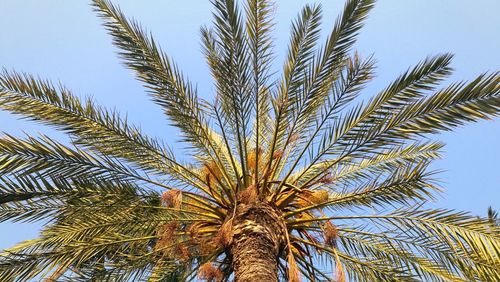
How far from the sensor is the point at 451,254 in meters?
8.97

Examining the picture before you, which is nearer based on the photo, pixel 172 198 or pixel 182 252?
pixel 172 198

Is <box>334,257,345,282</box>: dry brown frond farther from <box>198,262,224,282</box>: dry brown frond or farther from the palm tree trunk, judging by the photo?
<box>198,262,224,282</box>: dry brown frond

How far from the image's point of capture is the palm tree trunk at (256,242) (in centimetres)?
771

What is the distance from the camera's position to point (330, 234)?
834 centimetres

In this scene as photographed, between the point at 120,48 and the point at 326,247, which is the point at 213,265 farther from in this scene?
the point at 120,48

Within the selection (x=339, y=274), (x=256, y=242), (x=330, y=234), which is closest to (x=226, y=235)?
(x=256, y=242)

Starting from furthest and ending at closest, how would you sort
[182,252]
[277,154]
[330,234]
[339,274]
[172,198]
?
[277,154] < [182,252] < [330,234] < [172,198] < [339,274]

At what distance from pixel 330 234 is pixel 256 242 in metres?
1.00

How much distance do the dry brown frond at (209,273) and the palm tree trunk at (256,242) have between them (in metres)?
0.26

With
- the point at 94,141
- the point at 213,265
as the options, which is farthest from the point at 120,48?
the point at 213,265

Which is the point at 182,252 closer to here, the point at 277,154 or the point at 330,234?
the point at 330,234

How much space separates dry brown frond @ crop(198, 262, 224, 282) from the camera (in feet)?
26.3

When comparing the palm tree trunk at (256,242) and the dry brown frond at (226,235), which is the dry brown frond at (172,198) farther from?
the palm tree trunk at (256,242)

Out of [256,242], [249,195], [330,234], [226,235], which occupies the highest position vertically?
[249,195]
